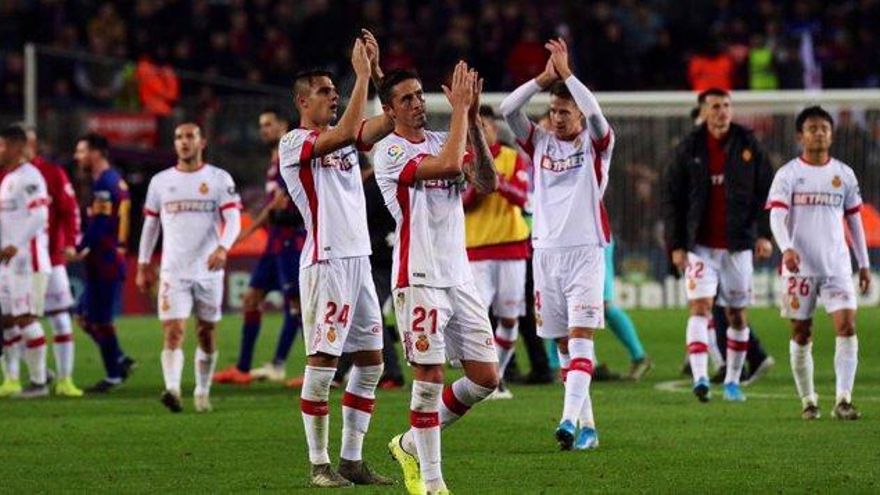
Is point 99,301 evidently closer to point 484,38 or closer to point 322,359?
point 322,359

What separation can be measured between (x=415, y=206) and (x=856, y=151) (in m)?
18.5

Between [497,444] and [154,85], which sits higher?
[154,85]

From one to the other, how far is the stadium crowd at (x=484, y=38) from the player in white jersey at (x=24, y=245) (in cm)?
1330

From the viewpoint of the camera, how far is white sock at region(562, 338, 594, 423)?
43.8ft

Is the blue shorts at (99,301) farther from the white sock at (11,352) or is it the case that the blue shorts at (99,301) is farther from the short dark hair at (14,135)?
the short dark hair at (14,135)

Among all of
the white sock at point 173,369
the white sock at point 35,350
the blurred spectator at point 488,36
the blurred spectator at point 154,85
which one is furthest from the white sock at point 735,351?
the blurred spectator at point 488,36

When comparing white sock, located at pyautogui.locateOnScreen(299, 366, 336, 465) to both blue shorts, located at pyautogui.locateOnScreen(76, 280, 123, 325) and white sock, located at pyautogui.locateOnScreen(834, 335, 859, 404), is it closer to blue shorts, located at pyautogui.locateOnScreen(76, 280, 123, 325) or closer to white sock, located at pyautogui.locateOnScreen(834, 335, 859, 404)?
white sock, located at pyautogui.locateOnScreen(834, 335, 859, 404)

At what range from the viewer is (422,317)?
441 inches

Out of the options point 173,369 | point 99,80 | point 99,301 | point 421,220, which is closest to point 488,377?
point 421,220

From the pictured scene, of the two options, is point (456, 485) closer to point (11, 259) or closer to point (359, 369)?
point (359, 369)

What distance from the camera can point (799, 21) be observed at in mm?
33844

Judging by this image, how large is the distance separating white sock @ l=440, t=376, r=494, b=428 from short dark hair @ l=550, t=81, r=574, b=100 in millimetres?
2486

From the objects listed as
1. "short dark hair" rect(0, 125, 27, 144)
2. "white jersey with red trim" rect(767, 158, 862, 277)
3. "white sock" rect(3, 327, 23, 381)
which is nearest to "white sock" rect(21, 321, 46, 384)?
"white sock" rect(3, 327, 23, 381)

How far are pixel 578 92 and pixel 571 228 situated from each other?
1.02 m
